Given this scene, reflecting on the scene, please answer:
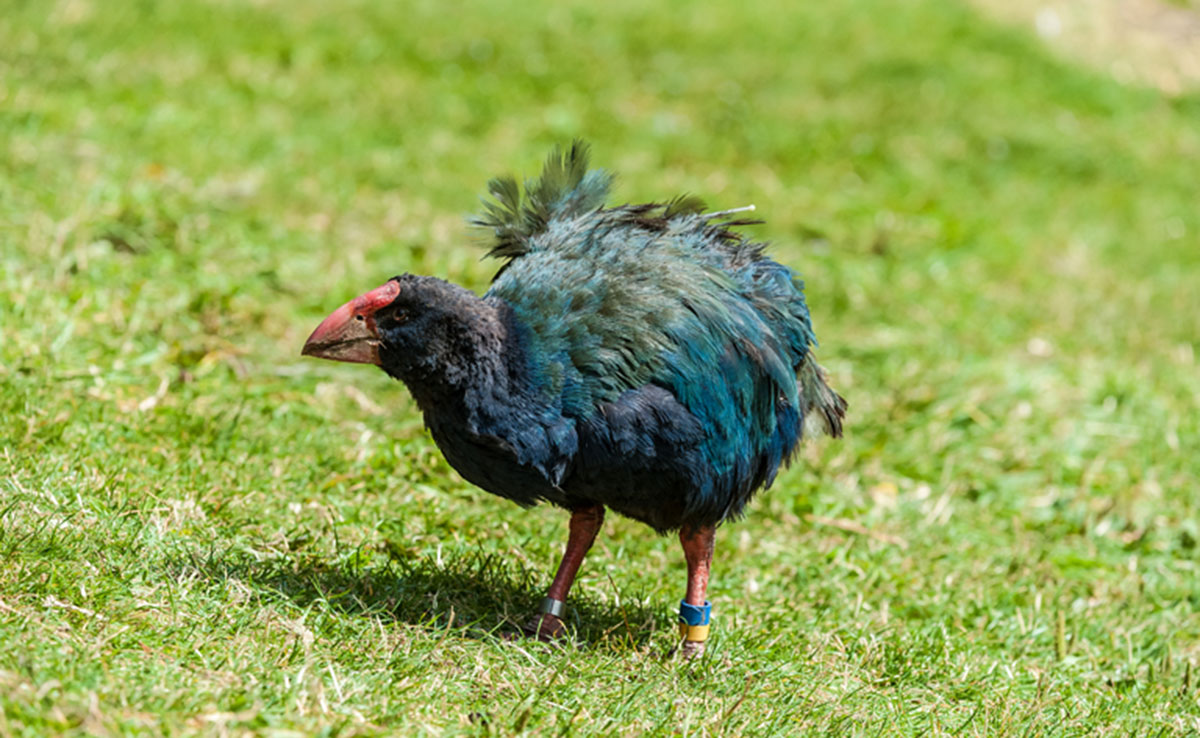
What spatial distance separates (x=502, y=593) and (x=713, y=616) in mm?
587

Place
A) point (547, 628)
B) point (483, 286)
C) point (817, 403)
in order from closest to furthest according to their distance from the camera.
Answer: point (547, 628) < point (817, 403) < point (483, 286)

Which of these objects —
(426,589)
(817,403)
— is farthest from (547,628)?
(817,403)

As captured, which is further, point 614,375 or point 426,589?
point 426,589

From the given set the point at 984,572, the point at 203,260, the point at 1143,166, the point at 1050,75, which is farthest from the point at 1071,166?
the point at 203,260

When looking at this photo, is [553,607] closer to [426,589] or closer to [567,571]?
[567,571]

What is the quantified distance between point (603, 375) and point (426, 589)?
31.1 inches

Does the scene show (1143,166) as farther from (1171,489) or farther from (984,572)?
(984,572)

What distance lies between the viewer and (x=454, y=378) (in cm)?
293

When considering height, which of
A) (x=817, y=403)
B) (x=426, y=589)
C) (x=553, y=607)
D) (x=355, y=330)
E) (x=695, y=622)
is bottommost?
(x=426, y=589)

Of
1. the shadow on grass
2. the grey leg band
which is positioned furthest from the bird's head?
the grey leg band

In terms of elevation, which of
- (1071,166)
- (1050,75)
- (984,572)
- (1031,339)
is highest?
(1050,75)

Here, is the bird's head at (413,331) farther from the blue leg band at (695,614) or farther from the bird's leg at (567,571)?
the blue leg band at (695,614)

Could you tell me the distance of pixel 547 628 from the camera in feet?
10.6

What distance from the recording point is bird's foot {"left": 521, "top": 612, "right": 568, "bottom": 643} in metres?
3.20
